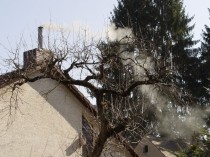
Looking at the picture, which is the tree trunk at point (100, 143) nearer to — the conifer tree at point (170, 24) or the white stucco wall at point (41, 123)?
the white stucco wall at point (41, 123)

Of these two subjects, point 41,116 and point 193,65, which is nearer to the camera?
point 41,116

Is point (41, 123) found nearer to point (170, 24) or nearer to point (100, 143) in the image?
point (100, 143)

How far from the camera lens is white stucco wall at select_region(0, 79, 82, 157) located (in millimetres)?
16859

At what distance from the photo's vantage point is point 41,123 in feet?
58.5

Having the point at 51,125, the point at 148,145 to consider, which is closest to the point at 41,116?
the point at 51,125

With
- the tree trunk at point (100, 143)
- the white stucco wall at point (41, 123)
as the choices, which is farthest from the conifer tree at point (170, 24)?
the tree trunk at point (100, 143)

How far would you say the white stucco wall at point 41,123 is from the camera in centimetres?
1686

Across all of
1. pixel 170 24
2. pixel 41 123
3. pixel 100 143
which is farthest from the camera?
pixel 170 24

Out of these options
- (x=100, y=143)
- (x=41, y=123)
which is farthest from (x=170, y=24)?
(x=100, y=143)

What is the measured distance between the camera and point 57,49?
13.1 meters

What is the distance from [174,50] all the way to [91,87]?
25.0 meters

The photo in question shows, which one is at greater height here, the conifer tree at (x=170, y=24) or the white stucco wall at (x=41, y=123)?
the conifer tree at (x=170, y=24)

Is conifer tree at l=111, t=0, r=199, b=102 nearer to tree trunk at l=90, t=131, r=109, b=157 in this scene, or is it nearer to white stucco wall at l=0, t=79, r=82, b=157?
white stucco wall at l=0, t=79, r=82, b=157

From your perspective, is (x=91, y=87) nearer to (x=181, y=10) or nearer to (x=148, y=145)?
(x=148, y=145)
